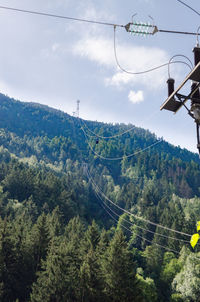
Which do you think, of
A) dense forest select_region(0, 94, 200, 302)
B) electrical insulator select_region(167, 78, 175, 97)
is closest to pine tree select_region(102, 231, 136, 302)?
dense forest select_region(0, 94, 200, 302)

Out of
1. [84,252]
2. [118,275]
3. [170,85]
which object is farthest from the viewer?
[84,252]

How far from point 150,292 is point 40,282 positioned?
2050 cm

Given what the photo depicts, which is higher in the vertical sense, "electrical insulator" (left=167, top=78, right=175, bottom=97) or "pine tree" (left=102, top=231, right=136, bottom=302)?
"electrical insulator" (left=167, top=78, right=175, bottom=97)

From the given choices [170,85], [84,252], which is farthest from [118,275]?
[170,85]

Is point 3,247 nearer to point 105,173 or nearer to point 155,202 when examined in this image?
point 155,202

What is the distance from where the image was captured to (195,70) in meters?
7.02

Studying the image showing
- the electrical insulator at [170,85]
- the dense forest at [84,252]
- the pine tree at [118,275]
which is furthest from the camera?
the pine tree at [118,275]

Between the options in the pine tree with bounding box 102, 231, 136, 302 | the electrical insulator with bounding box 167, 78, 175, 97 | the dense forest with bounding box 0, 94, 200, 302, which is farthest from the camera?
the pine tree with bounding box 102, 231, 136, 302

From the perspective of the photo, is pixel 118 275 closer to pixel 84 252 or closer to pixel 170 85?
pixel 84 252

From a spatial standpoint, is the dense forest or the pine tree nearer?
the dense forest

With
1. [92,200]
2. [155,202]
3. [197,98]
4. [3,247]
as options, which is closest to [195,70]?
[197,98]

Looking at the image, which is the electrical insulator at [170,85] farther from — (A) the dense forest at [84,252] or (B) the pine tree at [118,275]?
(B) the pine tree at [118,275]

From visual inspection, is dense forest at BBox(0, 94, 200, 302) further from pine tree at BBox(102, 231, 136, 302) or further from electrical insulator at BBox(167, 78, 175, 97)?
electrical insulator at BBox(167, 78, 175, 97)

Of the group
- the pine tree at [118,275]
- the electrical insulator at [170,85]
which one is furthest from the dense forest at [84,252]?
the electrical insulator at [170,85]
